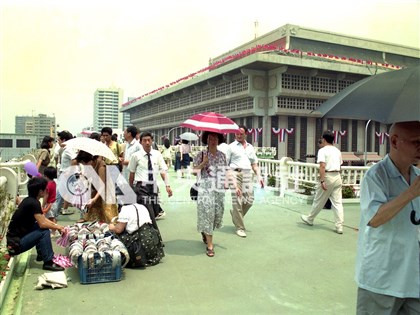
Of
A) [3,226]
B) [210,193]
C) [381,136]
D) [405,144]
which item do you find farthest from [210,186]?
[381,136]

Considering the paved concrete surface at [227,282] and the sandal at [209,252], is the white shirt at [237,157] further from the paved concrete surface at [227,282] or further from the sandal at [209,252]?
the sandal at [209,252]

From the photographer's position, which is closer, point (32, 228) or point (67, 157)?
point (32, 228)

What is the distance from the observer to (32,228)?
4.28 m

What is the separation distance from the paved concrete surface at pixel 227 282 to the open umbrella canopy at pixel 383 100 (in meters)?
1.94

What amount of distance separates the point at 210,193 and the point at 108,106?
85035 millimetres

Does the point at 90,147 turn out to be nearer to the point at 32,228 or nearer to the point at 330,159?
the point at 32,228

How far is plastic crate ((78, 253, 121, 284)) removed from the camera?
3908mm

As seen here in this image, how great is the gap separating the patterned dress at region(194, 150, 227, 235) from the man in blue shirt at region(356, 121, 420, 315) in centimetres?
317

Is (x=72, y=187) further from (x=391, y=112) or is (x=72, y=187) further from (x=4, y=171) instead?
(x=391, y=112)

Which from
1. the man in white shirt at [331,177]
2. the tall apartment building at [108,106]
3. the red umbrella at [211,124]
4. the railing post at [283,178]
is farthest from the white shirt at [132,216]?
→ the tall apartment building at [108,106]

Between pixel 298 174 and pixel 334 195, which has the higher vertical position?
pixel 298 174

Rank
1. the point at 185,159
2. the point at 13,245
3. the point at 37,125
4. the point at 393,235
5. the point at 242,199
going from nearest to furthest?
1. the point at 393,235
2. the point at 13,245
3. the point at 242,199
4. the point at 185,159
5. the point at 37,125

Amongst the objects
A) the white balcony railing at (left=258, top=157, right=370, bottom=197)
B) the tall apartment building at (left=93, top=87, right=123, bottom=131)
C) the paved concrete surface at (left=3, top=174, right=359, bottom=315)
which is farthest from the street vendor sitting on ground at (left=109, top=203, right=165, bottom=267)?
the tall apartment building at (left=93, top=87, right=123, bottom=131)

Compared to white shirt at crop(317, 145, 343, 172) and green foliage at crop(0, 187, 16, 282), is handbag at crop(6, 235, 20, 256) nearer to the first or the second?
green foliage at crop(0, 187, 16, 282)
